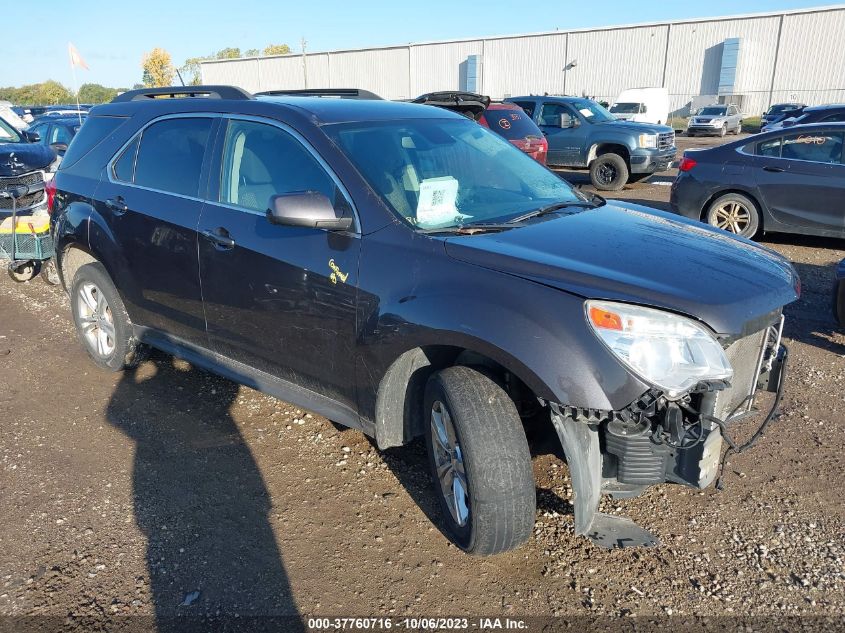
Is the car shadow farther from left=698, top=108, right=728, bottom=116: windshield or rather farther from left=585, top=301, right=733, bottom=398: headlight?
left=698, top=108, right=728, bottom=116: windshield

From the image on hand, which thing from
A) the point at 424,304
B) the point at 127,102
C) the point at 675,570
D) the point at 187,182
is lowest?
the point at 675,570

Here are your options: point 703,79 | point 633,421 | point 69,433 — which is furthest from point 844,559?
point 703,79

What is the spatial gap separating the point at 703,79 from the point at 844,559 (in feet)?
159

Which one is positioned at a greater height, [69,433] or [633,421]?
[633,421]

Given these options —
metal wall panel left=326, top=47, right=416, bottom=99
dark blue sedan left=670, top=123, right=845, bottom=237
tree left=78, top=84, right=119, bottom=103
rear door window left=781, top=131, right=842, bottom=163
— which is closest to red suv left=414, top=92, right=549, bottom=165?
dark blue sedan left=670, top=123, right=845, bottom=237

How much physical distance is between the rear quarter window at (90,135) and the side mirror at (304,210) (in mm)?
2220

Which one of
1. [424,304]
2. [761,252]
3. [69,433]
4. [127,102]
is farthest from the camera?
[127,102]

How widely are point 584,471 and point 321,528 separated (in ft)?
4.31

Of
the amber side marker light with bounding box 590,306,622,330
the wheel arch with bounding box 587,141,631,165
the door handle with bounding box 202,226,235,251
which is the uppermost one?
the door handle with bounding box 202,226,235,251

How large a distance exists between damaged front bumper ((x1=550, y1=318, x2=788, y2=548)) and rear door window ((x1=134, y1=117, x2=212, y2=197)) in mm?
2599

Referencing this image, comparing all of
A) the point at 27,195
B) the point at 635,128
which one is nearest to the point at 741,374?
the point at 27,195

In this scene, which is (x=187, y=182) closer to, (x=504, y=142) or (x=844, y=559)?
(x=504, y=142)

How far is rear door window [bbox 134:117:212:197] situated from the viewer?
3848 mm

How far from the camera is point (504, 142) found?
13.5 ft
